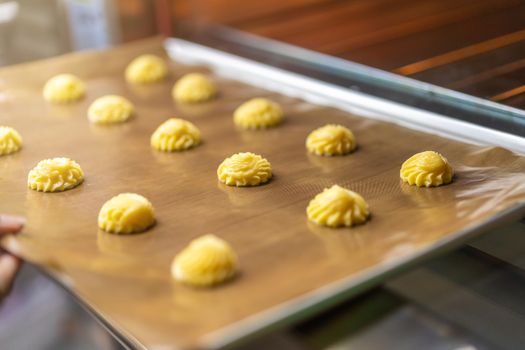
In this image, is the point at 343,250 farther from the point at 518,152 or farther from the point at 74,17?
A: the point at 74,17

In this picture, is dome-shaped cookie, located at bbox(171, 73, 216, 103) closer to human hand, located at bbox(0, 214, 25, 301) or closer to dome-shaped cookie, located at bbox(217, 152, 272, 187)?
dome-shaped cookie, located at bbox(217, 152, 272, 187)

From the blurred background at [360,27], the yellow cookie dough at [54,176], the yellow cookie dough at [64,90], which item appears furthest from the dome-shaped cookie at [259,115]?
the yellow cookie dough at [64,90]

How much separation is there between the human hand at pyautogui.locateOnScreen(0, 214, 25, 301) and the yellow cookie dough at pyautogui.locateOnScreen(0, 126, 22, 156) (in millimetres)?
419

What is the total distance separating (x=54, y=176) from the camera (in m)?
2.21

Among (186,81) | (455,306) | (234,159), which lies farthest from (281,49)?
(455,306)

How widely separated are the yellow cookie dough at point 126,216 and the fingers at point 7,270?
366 mm

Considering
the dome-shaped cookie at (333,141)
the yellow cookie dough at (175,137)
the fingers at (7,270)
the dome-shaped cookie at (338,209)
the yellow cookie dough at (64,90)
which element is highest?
the dome-shaped cookie at (338,209)

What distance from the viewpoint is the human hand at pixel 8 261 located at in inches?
76.6

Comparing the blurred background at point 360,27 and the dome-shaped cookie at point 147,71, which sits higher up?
the blurred background at point 360,27

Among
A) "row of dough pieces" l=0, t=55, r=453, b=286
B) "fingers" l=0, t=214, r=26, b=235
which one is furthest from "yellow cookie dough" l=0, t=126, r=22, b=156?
"fingers" l=0, t=214, r=26, b=235

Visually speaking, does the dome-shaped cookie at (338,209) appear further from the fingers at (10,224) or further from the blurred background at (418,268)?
the fingers at (10,224)

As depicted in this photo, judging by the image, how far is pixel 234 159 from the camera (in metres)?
2.23

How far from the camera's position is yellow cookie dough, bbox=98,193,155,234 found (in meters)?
1.92

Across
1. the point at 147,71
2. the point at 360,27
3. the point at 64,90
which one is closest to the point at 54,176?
the point at 64,90
